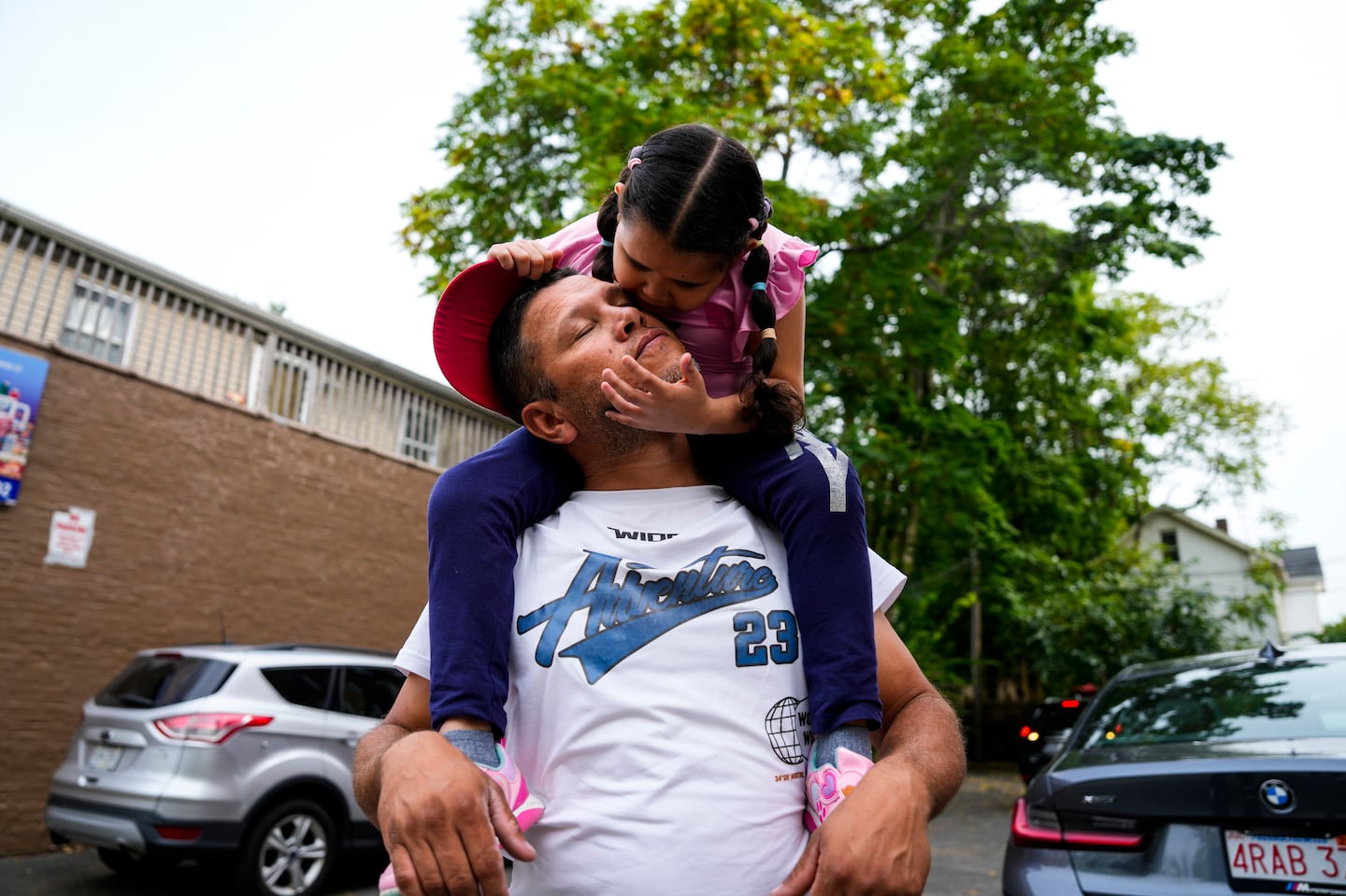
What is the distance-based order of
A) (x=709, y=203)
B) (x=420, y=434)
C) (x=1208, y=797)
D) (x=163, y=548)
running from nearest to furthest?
(x=709, y=203) < (x=1208, y=797) < (x=163, y=548) < (x=420, y=434)

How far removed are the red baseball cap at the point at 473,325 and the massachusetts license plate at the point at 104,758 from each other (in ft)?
19.6

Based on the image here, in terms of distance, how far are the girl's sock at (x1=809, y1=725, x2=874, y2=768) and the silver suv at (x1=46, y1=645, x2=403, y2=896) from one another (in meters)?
6.00

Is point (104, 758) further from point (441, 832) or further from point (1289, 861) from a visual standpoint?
point (1289, 861)

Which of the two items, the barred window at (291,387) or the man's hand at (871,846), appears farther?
the barred window at (291,387)

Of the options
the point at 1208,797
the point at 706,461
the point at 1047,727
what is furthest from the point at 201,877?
the point at 1047,727

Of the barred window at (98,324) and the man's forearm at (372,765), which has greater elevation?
the barred window at (98,324)

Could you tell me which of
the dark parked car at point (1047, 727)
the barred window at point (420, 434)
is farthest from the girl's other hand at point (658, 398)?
the barred window at point (420, 434)

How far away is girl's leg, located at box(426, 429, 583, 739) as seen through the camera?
4.49 feet

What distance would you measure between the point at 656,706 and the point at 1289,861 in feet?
8.24

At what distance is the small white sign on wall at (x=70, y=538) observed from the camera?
312 inches

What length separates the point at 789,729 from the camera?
4.80ft

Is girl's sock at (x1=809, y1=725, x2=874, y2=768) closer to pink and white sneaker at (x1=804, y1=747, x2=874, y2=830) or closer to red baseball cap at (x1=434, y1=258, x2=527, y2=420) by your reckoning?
pink and white sneaker at (x1=804, y1=747, x2=874, y2=830)

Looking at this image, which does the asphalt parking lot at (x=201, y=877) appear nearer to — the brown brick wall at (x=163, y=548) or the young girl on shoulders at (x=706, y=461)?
the brown brick wall at (x=163, y=548)

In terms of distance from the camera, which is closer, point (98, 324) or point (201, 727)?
point (201, 727)
